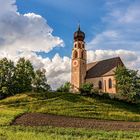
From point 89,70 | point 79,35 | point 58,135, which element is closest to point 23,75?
point 89,70

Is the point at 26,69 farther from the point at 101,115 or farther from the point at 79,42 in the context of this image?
the point at 79,42

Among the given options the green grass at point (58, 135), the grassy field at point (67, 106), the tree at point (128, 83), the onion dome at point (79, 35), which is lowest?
the green grass at point (58, 135)

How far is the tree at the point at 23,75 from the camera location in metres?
90.6

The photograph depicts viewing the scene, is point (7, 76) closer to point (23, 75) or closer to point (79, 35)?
point (23, 75)

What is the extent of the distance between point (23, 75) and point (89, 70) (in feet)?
124

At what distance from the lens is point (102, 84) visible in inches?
4604

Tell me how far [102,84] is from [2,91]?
38302mm

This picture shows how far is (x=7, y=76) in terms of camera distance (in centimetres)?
9100

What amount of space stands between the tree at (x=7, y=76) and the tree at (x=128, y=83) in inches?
1097

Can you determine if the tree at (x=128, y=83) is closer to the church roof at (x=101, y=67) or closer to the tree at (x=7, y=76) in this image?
the church roof at (x=101, y=67)

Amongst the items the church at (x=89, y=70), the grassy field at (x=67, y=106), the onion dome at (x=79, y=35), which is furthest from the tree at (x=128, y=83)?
the onion dome at (x=79, y=35)

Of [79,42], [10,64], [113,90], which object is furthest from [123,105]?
[79,42]

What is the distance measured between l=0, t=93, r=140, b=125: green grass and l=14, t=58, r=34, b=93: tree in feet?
20.6

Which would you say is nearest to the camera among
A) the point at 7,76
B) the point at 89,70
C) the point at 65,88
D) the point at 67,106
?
the point at 67,106
